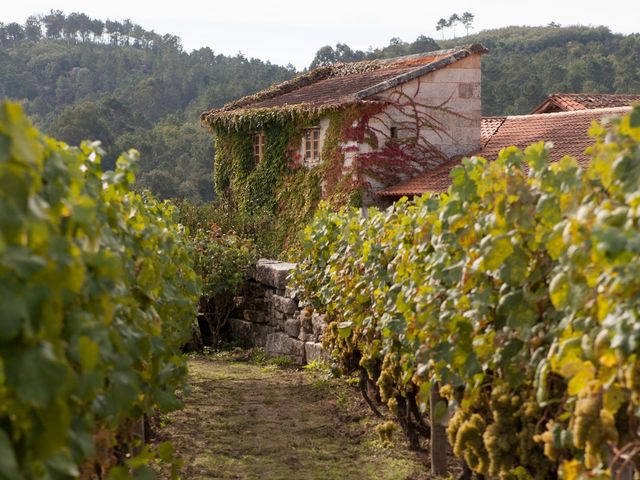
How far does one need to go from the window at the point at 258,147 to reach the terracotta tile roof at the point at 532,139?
4458mm

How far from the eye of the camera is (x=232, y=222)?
73.7ft

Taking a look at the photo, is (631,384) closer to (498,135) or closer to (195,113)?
(498,135)

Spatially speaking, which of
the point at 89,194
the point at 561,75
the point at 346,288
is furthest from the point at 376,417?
the point at 561,75

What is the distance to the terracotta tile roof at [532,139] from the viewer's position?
21500 millimetres

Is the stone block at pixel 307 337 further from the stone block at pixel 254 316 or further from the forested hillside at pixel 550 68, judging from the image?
the forested hillside at pixel 550 68

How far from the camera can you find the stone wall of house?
1269 cm

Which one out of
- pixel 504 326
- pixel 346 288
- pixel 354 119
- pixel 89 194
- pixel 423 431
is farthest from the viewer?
pixel 354 119

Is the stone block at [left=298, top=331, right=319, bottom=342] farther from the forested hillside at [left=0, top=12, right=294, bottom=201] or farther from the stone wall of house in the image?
the forested hillside at [left=0, top=12, right=294, bottom=201]

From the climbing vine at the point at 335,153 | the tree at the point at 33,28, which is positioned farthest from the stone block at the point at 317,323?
the tree at the point at 33,28

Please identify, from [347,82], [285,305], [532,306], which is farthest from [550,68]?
[532,306]

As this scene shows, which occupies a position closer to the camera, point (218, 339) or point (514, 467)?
point (514, 467)

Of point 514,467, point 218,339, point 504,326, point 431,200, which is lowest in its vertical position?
point 218,339

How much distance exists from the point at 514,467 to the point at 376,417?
4069 millimetres

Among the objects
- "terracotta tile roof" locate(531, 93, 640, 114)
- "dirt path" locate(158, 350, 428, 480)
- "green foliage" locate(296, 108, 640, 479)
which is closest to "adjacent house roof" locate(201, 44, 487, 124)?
"terracotta tile roof" locate(531, 93, 640, 114)
